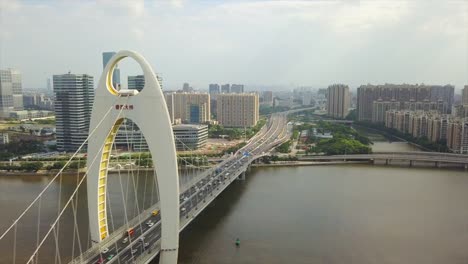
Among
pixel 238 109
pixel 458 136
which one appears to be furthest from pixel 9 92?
pixel 458 136

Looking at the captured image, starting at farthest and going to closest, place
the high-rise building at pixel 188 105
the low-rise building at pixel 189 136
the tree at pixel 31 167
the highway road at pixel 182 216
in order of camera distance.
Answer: the high-rise building at pixel 188 105 → the low-rise building at pixel 189 136 → the tree at pixel 31 167 → the highway road at pixel 182 216

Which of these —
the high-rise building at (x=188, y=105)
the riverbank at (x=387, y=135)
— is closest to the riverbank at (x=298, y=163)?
the riverbank at (x=387, y=135)

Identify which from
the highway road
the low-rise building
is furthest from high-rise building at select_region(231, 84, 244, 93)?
the highway road

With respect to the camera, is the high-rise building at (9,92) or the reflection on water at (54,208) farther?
the high-rise building at (9,92)

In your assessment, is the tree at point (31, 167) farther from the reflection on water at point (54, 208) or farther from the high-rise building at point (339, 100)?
the high-rise building at point (339, 100)

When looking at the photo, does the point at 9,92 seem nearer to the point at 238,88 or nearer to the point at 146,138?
the point at 146,138

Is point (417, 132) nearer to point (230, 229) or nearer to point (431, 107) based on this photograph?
point (431, 107)

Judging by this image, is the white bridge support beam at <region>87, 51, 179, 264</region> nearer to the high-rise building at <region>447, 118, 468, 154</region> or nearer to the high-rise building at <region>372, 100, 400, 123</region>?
the high-rise building at <region>447, 118, 468, 154</region>

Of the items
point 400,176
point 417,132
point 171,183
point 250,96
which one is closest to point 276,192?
point 400,176
